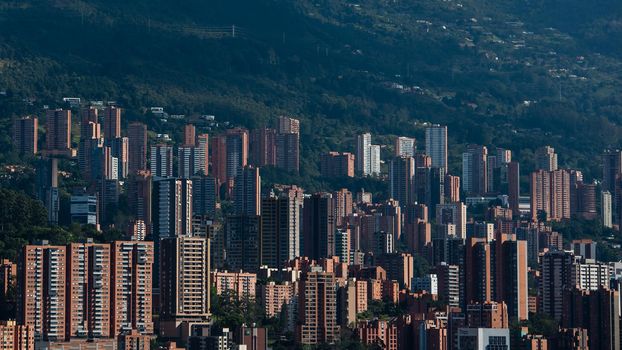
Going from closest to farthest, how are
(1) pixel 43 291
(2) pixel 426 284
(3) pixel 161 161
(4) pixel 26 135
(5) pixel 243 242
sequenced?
(1) pixel 43 291
(2) pixel 426 284
(5) pixel 243 242
(4) pixel 26 135
(3) pixel 161 161

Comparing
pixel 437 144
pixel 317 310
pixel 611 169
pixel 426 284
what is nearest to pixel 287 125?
pixel 437 144

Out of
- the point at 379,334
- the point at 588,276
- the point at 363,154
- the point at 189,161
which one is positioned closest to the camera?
the point at 379,334

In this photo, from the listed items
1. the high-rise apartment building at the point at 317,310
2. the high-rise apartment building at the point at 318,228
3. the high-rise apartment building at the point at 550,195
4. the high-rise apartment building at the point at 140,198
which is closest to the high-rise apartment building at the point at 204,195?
the high-rise apartment building at the point at 140,198

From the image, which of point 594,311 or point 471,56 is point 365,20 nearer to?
point 471,56

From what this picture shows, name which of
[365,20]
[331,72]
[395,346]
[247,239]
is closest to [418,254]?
[247,239]

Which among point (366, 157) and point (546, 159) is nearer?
point (366, 157)

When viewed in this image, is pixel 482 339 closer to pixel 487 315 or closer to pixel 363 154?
pixel 487 315
